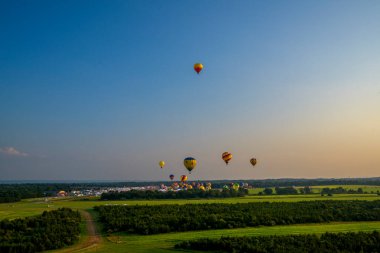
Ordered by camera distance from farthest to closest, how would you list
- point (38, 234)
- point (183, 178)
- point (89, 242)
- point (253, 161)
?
point (183, 178) < point (253, 161) < point (38, 234) < point (89, 242)

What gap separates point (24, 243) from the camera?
4059cm

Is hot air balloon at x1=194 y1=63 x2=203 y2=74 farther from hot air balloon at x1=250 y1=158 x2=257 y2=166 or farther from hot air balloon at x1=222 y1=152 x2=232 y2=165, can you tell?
hot air balloon at x1=250 y1=158 x2=257 y2=166

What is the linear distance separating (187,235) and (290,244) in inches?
512

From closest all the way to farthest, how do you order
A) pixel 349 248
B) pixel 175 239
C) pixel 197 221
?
pixel 349 248
pixel 175 239
pixel 197 221

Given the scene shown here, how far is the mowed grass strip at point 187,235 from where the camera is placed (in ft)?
129

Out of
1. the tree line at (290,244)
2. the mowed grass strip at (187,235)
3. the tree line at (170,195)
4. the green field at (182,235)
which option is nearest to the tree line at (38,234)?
the green field at (182,235)

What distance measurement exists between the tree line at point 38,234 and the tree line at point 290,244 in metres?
12.8

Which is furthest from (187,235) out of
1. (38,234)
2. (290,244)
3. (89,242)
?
(38,234)

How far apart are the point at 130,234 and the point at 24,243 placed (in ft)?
40.6

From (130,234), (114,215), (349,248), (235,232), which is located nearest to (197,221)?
(235,232)

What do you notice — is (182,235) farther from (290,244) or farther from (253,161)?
(253,161)

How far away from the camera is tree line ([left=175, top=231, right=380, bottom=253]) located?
37.2 metres

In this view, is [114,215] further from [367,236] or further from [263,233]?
[367,236]

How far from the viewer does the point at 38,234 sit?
1774 inches
